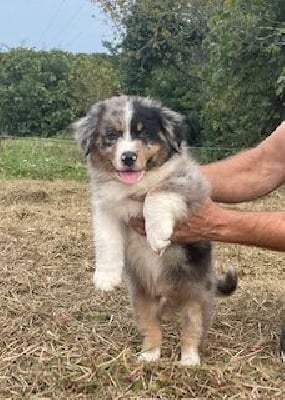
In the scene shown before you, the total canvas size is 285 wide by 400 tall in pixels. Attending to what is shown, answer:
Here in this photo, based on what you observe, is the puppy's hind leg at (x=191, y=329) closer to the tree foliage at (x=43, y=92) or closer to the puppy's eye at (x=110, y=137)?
the puppy's eye at (x=110, y=137)

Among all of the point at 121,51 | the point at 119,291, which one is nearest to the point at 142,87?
the point at 121,51

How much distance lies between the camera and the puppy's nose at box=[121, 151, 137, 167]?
368 cm

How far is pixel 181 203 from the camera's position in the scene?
3.76m

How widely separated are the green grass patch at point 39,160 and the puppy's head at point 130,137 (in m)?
9.49

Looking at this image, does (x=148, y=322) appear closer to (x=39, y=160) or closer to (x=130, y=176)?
(x=130, y=176)

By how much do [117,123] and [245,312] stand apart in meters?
1.63

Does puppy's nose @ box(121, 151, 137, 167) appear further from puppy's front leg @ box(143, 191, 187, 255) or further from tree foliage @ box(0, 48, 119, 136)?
tree foliage @ box(0, 48, 119, 136)

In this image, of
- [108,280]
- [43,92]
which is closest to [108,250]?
[108,280]

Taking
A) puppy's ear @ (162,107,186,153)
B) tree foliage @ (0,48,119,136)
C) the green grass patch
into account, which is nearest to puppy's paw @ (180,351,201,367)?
puppy's ear @ (162,107,186,153)

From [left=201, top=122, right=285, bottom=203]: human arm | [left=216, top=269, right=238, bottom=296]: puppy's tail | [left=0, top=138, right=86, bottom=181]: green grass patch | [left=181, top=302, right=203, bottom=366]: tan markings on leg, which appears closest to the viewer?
[left=181, top=302, right=203, bottom=366]: tan markings on leg

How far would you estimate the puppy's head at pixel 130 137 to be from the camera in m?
3.75

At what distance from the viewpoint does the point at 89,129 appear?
3.93 m

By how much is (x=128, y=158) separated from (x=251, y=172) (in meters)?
1.36

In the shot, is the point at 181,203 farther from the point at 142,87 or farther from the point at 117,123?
the point at 142,87
